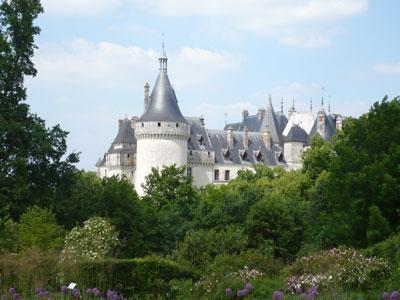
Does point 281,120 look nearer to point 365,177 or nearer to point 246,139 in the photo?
point 246,139

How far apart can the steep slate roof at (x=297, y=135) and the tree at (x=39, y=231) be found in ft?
194

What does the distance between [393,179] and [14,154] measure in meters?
13.6

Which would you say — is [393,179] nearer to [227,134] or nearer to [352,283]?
[352,283]

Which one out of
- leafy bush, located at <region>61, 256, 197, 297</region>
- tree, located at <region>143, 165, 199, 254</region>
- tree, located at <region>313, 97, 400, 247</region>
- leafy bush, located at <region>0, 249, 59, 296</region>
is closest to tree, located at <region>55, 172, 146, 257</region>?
tree, located at <region>143, 165, 199, 254</region>

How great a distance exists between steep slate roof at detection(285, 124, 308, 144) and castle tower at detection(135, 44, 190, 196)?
1576cm

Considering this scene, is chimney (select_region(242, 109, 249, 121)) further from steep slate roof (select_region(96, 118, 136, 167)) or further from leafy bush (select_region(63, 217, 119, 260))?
leafy bush (select_region(63, 217, 119, 260))

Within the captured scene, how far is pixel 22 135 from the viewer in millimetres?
29172

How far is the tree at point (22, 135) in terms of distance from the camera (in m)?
28.6

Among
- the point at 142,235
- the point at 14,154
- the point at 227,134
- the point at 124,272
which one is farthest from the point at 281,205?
the point at 227,134

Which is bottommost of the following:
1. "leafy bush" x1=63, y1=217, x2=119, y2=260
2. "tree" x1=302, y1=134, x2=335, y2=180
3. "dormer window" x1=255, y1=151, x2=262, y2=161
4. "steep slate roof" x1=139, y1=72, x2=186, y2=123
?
"leafy bush" x1=63, y1=217, x2=119, y2=260

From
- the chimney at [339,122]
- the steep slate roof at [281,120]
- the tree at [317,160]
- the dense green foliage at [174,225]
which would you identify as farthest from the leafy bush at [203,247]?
the steep slate roof at [281,120]

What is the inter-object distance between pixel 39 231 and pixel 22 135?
208 inches

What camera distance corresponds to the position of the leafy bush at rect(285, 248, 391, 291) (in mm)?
14902

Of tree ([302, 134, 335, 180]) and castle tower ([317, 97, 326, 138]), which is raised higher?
castle tower ([317, 97, 326, 138])
